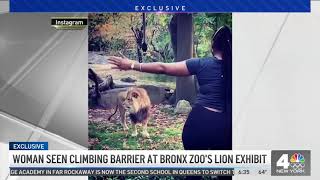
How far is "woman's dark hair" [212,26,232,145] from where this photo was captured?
2.65m

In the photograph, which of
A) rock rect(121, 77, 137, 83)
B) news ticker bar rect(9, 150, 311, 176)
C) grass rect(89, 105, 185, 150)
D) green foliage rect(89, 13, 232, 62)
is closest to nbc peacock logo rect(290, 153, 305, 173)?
news ticker bar rect(9, 150, 311, 176)

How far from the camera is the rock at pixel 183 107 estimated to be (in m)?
2.67

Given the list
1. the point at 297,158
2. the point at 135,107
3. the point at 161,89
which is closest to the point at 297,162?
the point at 297,158

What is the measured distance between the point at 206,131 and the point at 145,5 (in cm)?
91

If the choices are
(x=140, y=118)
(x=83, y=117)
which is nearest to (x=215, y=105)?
(x=140, y=118)

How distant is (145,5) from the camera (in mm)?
2646

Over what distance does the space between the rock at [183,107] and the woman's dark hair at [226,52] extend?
24 centimetres

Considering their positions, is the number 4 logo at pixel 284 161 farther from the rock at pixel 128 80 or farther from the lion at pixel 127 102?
the rock at pixel 128 80

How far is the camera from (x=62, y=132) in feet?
8.81

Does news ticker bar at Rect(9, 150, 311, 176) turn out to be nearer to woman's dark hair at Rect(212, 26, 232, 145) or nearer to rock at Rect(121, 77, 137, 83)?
woman's dark hair at Rect(212, 26, 232, 145)

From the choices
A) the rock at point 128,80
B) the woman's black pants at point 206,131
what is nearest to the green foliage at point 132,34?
the rock at point 128,80

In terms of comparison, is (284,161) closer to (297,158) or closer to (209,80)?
(297,158)

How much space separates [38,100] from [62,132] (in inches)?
10.2

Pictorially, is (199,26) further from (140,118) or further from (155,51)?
(140,118)
